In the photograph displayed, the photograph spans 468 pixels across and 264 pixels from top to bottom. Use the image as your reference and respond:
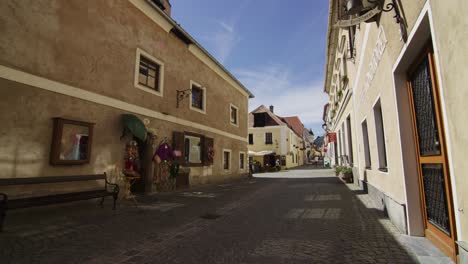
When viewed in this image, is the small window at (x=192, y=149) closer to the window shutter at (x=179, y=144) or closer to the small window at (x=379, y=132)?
the window shutter at (x=179, y=144)

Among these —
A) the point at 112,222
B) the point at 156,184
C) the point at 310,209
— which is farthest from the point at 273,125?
the point at 112,222

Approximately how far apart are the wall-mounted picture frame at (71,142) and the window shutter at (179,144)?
3956 mm

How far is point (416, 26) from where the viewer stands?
3.01 meters

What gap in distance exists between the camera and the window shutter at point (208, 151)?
1305 cm

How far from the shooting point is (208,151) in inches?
523

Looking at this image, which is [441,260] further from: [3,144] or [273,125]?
[273,125]

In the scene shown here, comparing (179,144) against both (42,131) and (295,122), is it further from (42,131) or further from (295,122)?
(295,122)

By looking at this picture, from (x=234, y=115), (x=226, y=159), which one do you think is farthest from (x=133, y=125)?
(x=234, y=115)

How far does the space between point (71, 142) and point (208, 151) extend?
24.0ft

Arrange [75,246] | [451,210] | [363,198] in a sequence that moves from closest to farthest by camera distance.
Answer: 1. [451,210]
2. [75,246]
3. [363,198]

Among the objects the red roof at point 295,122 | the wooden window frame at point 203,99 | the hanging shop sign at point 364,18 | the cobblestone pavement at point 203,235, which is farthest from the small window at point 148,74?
the red roof at point 295,122

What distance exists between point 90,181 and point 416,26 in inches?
313

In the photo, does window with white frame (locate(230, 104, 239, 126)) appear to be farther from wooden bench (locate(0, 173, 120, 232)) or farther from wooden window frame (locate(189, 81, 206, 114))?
wooden bench (locate(0, 173, 120, 232))

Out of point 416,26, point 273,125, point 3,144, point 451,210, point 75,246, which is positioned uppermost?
point 273,125
